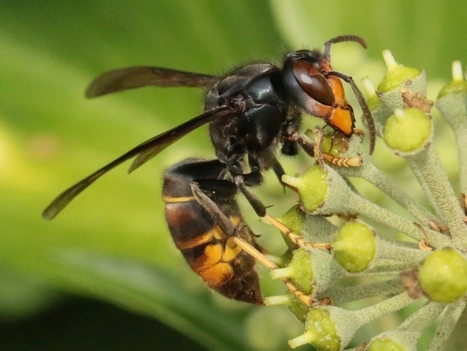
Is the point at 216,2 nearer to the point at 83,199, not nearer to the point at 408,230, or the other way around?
the point at 83,199

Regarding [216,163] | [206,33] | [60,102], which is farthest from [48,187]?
[216,163]

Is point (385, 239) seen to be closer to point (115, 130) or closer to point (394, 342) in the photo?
point (394, 342)

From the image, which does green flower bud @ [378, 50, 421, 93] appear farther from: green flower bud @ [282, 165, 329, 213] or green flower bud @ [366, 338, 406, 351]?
green flower bud @ [366, 338, 406, 351]

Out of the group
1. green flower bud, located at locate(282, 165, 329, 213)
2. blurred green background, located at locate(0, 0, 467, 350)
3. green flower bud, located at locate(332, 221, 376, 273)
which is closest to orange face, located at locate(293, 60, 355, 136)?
green flower bud, located at locate(282, 165, 329, 213)

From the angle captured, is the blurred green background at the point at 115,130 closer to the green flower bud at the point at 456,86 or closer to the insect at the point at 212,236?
the insect at the point at 212,236

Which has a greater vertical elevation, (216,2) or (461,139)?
(216,2)

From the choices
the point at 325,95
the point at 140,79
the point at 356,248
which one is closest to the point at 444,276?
the point at 356,248
